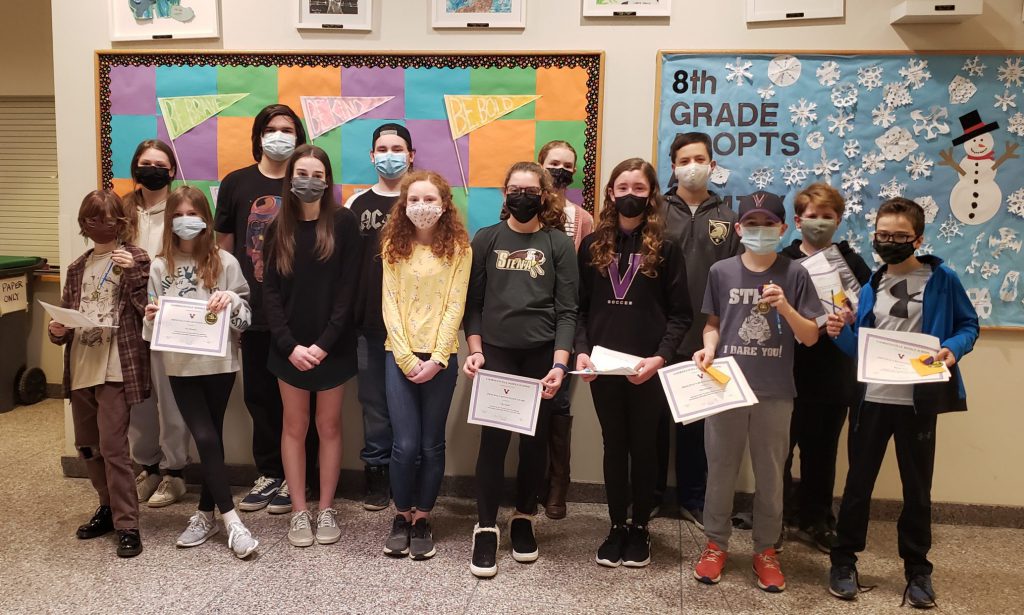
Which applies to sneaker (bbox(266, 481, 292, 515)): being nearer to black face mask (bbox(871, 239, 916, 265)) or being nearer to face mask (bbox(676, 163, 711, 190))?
face mask (bbox(676, 163, 711, 190))

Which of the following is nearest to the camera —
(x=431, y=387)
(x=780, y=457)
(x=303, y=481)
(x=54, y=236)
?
(x=780, y=457)

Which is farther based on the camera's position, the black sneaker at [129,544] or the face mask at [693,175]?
the face mask at [693,175]

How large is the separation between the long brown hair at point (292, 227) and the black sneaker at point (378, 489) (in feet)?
3.50

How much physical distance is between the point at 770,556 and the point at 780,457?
1.28 feet

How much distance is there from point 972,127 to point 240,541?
3.58 m

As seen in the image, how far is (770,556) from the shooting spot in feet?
8.39

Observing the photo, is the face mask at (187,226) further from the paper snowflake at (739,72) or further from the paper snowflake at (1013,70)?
the paper snowflake at (1013,70)

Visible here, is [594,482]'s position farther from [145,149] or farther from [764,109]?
[145,149]

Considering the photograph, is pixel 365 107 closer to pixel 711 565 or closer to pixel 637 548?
pixel 637 548

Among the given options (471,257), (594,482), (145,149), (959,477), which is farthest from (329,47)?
(959,477)

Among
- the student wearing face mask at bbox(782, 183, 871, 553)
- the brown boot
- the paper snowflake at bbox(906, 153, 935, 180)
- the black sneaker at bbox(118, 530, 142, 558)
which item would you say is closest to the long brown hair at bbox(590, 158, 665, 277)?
the student wearing face mask at bbox(782, 183, 871, 553)

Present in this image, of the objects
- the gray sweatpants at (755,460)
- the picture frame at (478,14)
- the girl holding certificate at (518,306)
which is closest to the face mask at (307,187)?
the girl holding certificate at (518,306)

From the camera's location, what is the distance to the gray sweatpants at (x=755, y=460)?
8.10 ft

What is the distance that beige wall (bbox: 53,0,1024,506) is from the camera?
3.08 metres
